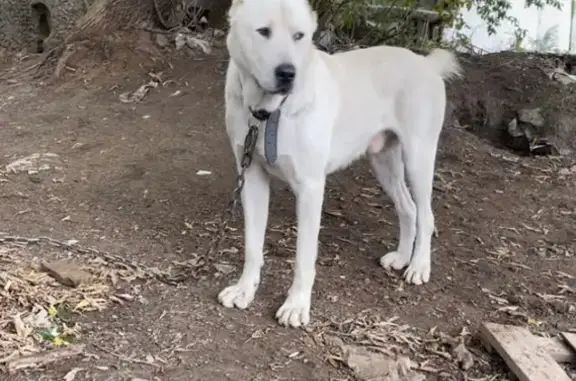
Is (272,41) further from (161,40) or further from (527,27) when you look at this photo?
(527,27)

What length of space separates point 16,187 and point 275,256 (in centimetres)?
173

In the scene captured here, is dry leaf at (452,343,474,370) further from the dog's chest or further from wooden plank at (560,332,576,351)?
the dog's chest

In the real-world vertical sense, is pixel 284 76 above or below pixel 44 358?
above

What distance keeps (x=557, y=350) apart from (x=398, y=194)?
4.22 feet

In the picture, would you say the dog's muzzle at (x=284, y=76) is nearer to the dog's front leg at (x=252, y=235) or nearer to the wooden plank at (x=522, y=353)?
the dog's front leg at (x=252, y=235)

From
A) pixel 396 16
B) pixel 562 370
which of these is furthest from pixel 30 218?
pixel 396 16

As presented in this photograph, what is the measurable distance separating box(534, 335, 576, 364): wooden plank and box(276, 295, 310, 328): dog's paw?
96cm

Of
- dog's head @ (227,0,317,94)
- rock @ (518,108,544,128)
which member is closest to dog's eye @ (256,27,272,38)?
dog's head @ (227,0,317,94)

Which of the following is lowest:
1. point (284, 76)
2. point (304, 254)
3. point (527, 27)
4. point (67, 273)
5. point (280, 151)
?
point (527, 27)

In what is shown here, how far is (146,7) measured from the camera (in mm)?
7035

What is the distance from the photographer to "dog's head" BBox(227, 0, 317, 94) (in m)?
3.28

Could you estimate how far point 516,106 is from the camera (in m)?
6.74

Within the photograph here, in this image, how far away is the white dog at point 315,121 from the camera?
10.9 feet

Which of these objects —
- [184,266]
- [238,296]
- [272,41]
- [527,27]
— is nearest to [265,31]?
[272,41]
